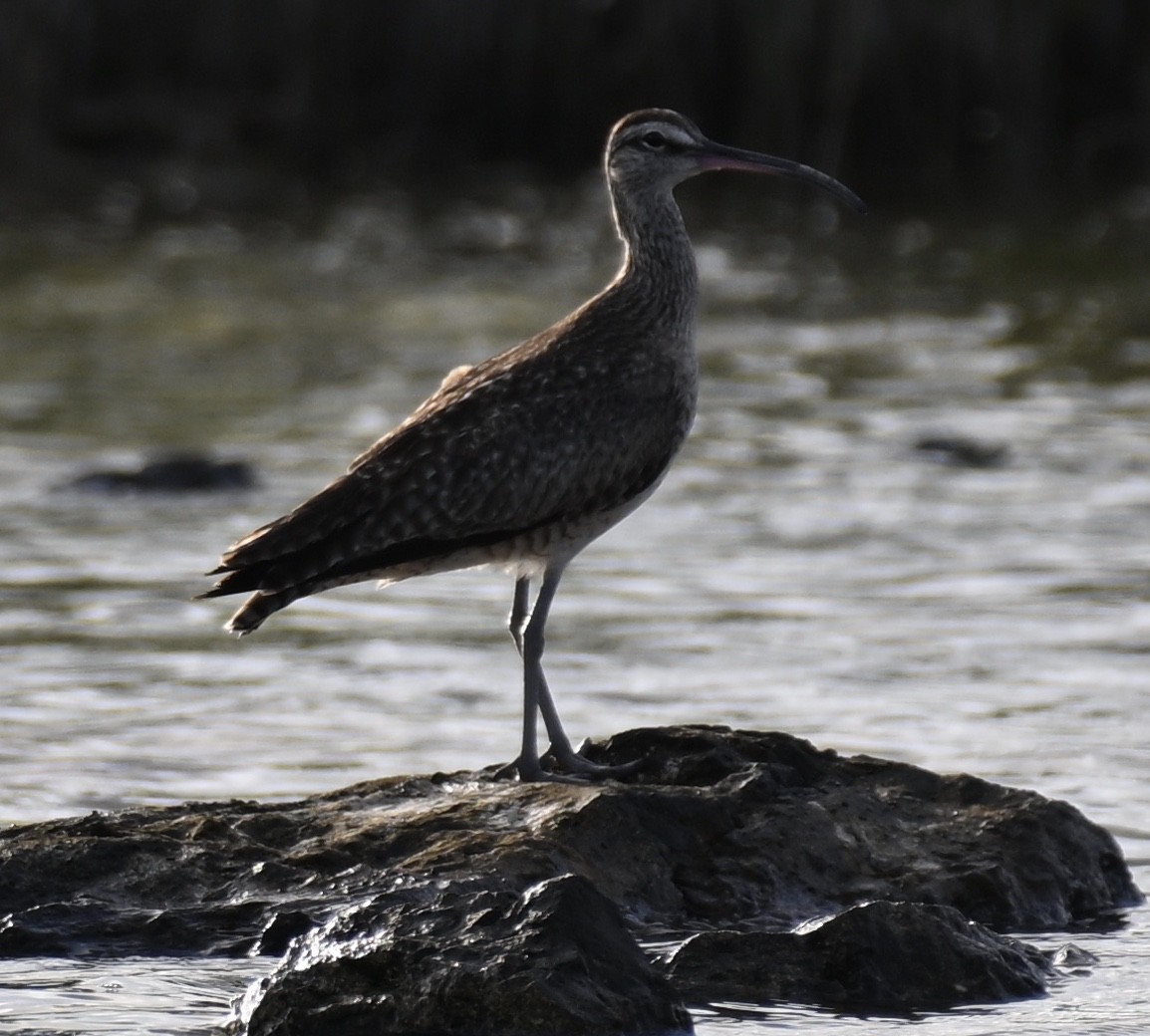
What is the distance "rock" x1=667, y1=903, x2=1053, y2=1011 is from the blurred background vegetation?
19.8 metres

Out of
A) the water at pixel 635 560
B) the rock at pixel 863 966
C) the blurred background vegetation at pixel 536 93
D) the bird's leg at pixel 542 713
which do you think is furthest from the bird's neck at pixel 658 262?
the blurred background vegetation at pixel 536 93

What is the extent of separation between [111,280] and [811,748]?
15.0 m

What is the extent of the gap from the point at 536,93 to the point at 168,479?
47.7 ft

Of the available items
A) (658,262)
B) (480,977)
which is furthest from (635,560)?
(480,977)

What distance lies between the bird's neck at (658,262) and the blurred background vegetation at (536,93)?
685 inches

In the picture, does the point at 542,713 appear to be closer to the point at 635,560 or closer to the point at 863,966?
the point at 863,966

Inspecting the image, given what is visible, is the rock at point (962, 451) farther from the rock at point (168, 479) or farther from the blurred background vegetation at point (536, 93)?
the blurred background vegetation at point (536, 93)

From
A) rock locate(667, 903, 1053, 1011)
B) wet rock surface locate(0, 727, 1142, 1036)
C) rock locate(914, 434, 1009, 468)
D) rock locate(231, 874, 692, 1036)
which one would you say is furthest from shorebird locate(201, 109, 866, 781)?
rock locate(914, 434, 1009, 468)

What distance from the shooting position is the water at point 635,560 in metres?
9.11

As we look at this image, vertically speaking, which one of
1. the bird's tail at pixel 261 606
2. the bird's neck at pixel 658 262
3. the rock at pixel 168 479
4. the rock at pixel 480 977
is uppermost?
the rock at pixel 168 479

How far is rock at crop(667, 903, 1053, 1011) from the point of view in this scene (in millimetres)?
6445

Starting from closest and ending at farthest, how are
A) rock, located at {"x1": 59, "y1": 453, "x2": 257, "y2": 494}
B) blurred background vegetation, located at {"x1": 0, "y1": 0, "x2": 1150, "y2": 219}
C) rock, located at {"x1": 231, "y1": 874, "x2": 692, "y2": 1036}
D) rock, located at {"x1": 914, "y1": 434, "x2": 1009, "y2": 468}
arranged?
1. rock, located at {"x1": 231, "y1": 874, "x2": 692, "y2": 1036}
2. rock, located at {"x1": 59, "y1": 453, "x2": 257, "y2": 494}
3. rock, located at {"x1": 914, "y1": 434, "x2": 1009, "y2": 468}
4. blurred background vegetation, located at {"x1": 0, "y1": 0, "x2": 1150, "y2": 219}

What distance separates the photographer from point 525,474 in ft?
25.4

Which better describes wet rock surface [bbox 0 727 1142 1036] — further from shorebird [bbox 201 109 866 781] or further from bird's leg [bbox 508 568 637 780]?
shorebird [bbox 201 109 866 781]
